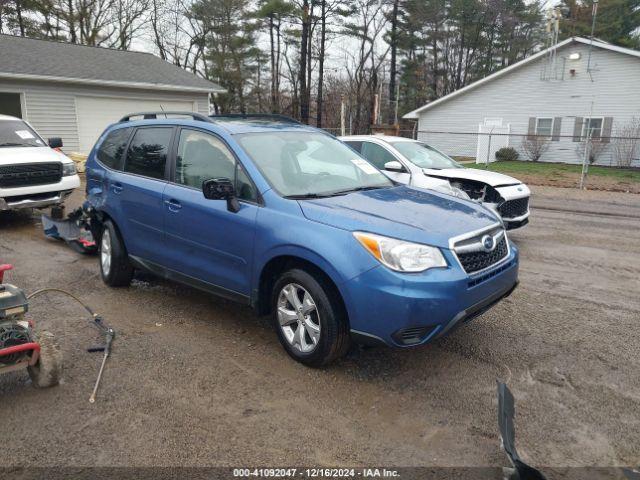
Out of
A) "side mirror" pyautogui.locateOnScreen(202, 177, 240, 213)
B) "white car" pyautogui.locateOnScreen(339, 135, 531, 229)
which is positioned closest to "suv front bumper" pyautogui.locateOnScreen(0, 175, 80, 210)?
"white car" pyautogui.locateOnScreen(339, 135, 531, 229)

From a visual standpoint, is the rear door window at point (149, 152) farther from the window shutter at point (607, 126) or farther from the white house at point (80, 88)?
the window shutter at point (607, 126)

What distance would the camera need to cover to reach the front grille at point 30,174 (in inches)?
334

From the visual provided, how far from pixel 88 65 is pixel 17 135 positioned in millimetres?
11277

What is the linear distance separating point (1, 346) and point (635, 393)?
4.04 metres

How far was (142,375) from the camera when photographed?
3.67 m

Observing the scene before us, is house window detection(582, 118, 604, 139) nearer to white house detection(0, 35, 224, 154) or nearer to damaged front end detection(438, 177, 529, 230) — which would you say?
→ white house detection(0, 35, 224, 154)

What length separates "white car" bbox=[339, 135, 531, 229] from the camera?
7559 millimetres

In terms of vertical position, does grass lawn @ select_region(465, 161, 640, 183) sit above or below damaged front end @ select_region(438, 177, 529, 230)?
below

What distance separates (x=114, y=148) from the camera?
219 inches

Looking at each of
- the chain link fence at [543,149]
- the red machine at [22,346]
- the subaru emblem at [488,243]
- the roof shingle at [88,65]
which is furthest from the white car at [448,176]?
the chain link fence at [543,149]

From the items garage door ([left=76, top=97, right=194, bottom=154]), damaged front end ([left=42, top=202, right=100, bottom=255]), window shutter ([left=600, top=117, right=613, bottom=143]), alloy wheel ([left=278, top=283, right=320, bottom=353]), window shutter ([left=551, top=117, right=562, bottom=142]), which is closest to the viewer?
alloy wheel ([left=278, top=283, right=320, bottom=353])

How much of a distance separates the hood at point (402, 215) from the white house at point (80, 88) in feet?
54.9

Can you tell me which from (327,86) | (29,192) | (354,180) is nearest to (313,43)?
(327,86)

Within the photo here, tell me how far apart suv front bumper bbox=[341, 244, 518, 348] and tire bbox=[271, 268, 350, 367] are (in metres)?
0.15
